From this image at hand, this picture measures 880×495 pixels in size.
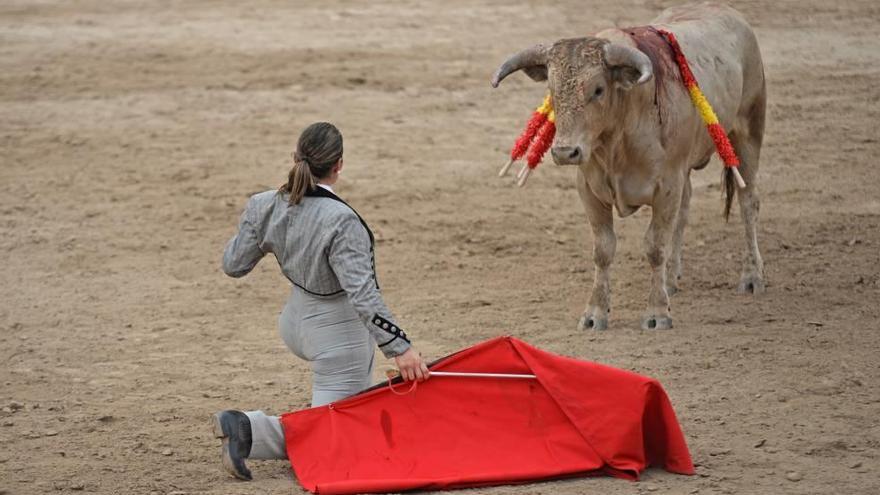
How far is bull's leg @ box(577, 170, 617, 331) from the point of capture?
1025cm

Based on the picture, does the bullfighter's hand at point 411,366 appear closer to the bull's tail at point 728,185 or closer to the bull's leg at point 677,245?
the bull's leg at point 677,245

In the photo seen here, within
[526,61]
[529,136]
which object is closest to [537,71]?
[526,61]

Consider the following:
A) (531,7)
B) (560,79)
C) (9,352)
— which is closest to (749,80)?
(560,79)

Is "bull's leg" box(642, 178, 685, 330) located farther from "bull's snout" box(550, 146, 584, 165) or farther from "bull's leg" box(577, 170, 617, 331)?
"bull's snout" box(550, 146, 584, 165)

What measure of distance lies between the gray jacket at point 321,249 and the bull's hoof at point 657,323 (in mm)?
3440

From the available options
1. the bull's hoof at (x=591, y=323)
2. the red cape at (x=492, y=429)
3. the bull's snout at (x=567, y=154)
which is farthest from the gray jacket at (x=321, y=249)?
the bull's hoof at (x=591, y=323)

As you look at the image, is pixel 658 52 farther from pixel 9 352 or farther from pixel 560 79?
pixel 9 352

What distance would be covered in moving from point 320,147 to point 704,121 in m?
4.04

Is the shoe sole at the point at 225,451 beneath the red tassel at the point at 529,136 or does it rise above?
Answer: beneath

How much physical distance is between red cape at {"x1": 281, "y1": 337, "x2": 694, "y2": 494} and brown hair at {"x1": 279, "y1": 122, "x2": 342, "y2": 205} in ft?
3.58

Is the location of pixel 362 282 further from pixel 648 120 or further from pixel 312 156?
pixel 648 120

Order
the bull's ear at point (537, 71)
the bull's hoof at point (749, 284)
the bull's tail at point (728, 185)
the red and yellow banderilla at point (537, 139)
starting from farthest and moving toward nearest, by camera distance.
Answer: the bull's tail at point (728, 185), the bull's hoof at point (749, 284), the red and yellow banderilla at point (537, 139), the bull's ear at point (537, 71)

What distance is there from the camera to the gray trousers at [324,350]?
7.31 meters

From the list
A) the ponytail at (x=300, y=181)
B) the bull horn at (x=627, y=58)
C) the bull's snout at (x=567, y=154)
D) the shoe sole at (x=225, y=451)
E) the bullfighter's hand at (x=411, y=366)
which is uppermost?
the bull horn at (x=627, y=58)
